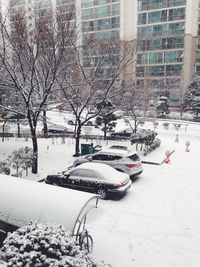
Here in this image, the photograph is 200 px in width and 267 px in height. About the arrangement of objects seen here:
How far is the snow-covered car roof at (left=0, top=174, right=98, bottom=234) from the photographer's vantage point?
7.82 meters

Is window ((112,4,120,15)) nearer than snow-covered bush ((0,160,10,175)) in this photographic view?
No

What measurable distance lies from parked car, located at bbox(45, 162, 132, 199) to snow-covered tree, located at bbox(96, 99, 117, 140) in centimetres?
1120

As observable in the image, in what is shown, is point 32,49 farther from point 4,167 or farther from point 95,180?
point 95,180

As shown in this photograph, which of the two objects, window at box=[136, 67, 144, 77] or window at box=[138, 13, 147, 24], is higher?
window at box=[138, 13, 147, 24]

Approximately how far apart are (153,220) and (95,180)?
3.31 meters

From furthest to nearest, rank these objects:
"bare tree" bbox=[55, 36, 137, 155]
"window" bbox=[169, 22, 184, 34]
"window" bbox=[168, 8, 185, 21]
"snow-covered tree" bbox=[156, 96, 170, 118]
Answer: "window" bbox=[169, 22, 184, 34]
"window" bbox=[168, 8, 185, 21]
"snow-covered tree" bbox=[156, 96, 170, 118]
"bare tree" bbox=[55, 36, 137, 155]

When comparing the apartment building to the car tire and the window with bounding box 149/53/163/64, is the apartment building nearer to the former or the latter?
the window with bounding box 149/53/163/64

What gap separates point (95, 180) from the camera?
13.0 m

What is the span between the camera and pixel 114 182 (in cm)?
1259

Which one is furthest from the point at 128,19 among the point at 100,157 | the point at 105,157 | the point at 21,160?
the point at 21,160

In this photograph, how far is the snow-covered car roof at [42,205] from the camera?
7820 mm

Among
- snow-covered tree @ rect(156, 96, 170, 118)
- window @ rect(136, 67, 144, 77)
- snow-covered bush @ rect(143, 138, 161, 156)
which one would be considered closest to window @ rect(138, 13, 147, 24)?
window @ rect(136, 67, 144, 77)

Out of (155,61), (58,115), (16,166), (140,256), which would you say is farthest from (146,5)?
(140,256)

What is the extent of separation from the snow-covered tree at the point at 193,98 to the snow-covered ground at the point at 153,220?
26243mm
